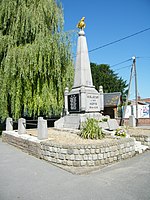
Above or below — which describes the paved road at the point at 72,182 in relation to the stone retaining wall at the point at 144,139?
below

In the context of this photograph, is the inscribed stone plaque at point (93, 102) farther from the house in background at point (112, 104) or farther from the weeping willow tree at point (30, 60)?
the house in background at point (112, 104)

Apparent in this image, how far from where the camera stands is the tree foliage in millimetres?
37406

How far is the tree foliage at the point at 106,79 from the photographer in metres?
37.4

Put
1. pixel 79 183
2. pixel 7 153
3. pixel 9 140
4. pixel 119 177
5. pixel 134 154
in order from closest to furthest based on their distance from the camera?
pixel 79 183 → pixel 119 177 → pixel 134 154 → pixel 7 153 → pixel 9 140

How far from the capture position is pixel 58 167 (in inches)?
218

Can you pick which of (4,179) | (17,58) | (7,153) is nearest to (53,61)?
(17,58)

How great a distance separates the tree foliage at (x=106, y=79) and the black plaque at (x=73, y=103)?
27263 mm

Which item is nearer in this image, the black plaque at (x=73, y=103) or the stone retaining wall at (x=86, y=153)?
the stone retaining wall at (x=86, y=153)

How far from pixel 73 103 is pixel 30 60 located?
328 centimetres

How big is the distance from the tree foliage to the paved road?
32.0 m

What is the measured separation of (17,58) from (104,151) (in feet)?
23.8

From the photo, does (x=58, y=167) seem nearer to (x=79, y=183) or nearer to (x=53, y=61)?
(x=79, y=183)

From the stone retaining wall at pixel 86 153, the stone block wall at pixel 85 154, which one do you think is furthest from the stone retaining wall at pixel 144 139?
the stone block wall at pixel 85 154

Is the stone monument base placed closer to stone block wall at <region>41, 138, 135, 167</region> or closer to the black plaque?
the black plaque
